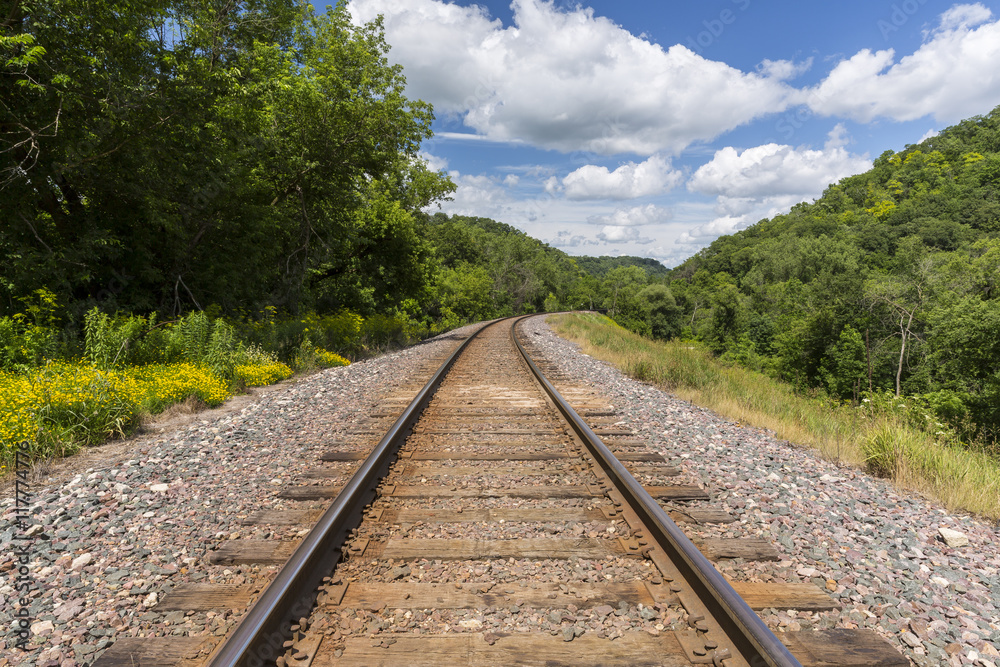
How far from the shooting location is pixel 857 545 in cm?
299

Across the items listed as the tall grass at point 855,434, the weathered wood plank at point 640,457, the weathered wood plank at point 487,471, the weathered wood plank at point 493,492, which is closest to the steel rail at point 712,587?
the weathered wood plank at point 493,492

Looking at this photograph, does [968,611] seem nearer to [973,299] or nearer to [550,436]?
[550,436]

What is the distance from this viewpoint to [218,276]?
10.9 metres

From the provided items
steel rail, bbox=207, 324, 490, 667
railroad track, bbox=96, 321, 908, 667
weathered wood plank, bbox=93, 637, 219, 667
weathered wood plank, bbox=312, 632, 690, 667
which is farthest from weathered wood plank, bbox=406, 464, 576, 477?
weathered wood plank, bbox=93, 637, 219, 667

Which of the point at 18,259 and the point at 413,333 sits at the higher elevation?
the point at 18,259

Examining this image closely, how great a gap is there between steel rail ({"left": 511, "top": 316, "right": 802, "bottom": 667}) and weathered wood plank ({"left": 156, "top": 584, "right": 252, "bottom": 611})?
2.27 meters

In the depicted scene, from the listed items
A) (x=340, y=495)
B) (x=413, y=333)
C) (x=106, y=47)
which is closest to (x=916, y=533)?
(x=340, y=495)

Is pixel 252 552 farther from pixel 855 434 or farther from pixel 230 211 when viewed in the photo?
pixel 230 211

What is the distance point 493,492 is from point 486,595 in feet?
4.09

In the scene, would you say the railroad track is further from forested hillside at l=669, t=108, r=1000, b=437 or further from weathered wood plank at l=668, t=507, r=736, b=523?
forested hillside at l=669, t=108, r=1000, b=437

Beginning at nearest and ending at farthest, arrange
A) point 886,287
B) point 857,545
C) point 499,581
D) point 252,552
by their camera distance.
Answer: point 499,581, point 252,552, point 857,545, point 886,287

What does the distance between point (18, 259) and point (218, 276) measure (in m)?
4.02

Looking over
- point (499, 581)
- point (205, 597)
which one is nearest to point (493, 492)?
point (499, 581)

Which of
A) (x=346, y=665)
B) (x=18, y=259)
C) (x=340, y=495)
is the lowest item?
(x=346, y=665)
